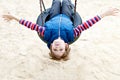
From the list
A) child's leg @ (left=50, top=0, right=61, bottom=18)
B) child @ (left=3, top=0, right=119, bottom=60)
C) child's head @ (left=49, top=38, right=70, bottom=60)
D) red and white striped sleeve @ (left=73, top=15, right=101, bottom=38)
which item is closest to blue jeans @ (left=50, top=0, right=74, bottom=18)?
child's leg @ (left=50, top=0, right=61, bottom=18)

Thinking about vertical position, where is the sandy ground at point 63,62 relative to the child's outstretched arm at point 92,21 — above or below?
below

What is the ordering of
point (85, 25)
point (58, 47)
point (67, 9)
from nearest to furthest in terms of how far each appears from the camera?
point (58, 47) < point (85, 25) < point (67, 9)

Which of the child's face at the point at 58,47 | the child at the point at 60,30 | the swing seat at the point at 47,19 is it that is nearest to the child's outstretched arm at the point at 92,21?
the child at the point at 60,30

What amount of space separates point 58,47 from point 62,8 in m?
0.76

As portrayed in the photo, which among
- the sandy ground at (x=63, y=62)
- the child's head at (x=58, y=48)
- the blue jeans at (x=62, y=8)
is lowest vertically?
the sandy ground at (x=63, y=62)

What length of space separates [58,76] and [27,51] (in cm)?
67

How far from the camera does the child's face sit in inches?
102

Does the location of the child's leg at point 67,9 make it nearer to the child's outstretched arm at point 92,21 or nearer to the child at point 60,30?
the child at point 60,30

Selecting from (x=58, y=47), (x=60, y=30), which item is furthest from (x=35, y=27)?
(x=58, y=47)

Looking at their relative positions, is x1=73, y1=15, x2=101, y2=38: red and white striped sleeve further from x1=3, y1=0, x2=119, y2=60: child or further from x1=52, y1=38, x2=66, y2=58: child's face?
x1=52, y1=38, x2=66, y2=58: child's face

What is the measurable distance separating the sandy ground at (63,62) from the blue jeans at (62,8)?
2.11 ft

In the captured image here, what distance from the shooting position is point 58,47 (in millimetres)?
2578

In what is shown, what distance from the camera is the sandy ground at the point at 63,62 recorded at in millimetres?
3250

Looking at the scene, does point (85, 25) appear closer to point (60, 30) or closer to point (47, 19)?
point (60, 30)
